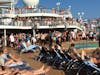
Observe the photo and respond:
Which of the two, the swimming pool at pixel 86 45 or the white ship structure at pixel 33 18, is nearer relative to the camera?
the swimming pool at pixel 86 45

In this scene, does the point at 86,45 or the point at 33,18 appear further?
the point at 33,18

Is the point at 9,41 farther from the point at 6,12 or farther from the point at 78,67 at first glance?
the point at 78,67

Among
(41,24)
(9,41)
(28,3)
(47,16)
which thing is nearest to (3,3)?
(28,3)

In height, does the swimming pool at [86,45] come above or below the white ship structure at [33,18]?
below

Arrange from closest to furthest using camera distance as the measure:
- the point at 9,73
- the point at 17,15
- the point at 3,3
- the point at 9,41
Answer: the point at 9,73, the point at 9,41, the point at 17,15, the point at 3,3

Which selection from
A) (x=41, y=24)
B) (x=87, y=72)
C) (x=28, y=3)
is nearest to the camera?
(x=87, y=72)

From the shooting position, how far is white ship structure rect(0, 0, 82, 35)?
102 ft

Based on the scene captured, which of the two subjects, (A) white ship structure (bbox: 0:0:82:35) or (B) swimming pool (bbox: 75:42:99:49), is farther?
(A) white ship structure (bbox: 0:0:82:35)

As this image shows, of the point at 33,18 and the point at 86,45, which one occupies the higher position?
the point at 33,18

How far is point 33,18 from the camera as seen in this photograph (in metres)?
34.9

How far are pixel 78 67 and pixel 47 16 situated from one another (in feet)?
81.6

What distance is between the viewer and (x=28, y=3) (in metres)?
44.0

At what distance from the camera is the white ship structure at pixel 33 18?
31.0m

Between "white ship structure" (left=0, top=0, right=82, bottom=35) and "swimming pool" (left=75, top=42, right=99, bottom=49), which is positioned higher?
"white ship structure" (left=0, top=0, right=82, bottom=35)
